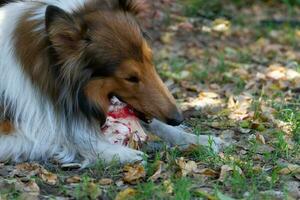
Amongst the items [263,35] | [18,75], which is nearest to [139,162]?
[18,75]

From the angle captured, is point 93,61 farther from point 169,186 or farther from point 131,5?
point 169,186

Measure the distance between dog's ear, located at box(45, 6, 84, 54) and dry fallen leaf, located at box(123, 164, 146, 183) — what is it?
0.85 meters

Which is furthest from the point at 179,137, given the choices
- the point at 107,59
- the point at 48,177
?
the point at 48,177

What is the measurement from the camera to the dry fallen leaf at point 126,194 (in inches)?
155

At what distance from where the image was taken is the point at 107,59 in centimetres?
446

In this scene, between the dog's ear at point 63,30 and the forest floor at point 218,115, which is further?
the dog's ear at point 63,30

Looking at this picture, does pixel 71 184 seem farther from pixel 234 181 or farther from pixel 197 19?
pixel 197 19

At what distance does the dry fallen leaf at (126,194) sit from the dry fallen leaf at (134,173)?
0.26 m

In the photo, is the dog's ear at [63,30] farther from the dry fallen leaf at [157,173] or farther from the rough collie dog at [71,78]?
the dry fallen leaf at [157,173]

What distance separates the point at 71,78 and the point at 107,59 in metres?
0.26

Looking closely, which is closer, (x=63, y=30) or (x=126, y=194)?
(x=126, y=194)

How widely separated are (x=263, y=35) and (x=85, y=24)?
536 cm

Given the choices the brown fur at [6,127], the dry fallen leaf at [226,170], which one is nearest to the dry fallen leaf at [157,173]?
the dry fallen leaf at [226,170]

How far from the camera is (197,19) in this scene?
9.77 m
